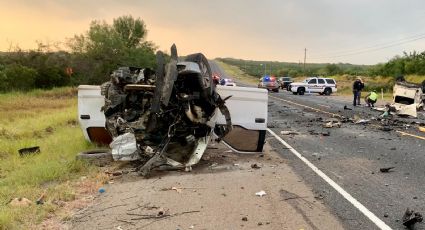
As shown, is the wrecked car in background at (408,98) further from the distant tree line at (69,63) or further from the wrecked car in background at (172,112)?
the distant tree line at (69,63)

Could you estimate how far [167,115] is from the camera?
9305 mm

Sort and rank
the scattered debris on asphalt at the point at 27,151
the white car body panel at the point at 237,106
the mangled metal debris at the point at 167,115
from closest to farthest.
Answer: the mangled metal debris at the point at 167,115 < the white car body panel at the point at 237,106 < the scattered debris on asphalt at the point at 27,151

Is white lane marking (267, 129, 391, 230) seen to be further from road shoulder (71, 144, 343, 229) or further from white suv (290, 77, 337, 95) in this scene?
white suv (290, 77, 337, 95)

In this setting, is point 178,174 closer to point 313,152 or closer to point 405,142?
point 313,152

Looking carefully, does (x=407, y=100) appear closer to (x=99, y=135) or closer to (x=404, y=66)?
(x=99, y=135)

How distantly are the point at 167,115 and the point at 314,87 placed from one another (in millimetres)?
40088

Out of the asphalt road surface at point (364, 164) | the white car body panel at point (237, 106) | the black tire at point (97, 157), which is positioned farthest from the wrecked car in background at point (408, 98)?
the black tire at point (97, 157)

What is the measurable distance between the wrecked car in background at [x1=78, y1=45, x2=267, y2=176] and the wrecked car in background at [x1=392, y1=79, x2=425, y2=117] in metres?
13.8

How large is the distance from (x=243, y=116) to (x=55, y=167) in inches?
150

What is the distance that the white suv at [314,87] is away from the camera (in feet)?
155

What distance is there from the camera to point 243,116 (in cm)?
1005

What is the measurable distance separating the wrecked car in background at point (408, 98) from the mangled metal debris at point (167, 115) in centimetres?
1465

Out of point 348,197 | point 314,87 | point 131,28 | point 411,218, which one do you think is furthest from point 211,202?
point 131,28

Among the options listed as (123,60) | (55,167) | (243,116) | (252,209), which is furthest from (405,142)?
(123,60)
